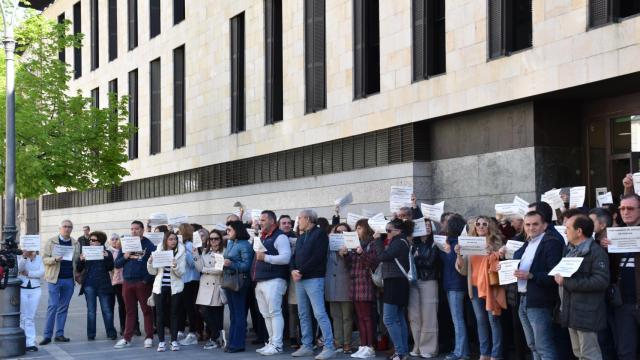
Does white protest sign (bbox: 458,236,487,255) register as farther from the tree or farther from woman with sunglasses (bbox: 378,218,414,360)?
the tree

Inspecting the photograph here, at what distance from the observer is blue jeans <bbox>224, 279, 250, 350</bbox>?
1510cm

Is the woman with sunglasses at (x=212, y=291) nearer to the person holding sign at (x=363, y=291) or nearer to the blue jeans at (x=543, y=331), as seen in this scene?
the person holding sign at (x=363, y=291)

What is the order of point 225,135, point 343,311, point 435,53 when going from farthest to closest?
point 225,135 < point 435,53 < point 343,311

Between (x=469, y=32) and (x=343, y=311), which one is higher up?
(x=469, y=32)

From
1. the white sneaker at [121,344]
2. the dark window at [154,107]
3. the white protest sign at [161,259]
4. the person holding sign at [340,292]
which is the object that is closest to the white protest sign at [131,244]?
the white protest sign at [161,259]

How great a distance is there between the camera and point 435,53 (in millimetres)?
21688

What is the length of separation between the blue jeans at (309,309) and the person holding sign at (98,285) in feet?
13.7

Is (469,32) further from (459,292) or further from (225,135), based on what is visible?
(225,135)

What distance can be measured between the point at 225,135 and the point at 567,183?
16.1m

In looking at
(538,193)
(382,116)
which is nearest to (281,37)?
(382,116)

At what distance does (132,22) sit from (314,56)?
18.2 metres

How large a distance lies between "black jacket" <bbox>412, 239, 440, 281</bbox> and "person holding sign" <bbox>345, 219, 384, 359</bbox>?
72 centimetres

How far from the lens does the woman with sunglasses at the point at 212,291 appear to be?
15.5m

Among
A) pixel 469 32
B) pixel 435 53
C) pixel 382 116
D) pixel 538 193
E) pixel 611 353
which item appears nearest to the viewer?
pixel 611 353
